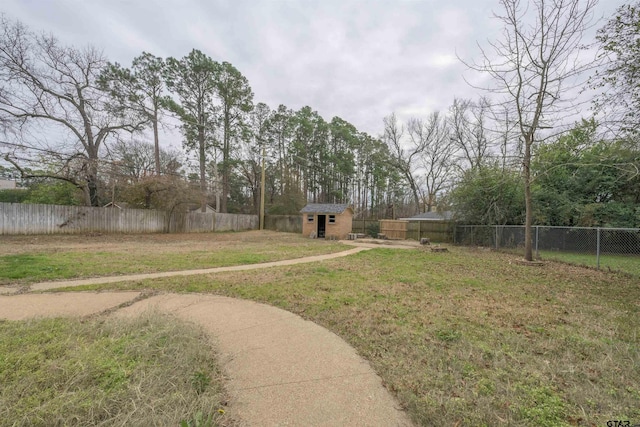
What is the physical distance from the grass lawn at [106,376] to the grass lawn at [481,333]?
159cm

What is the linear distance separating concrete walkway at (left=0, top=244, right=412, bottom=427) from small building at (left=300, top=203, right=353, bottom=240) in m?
15.5

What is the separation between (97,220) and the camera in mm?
16016

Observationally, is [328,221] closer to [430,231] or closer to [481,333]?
[430,231]

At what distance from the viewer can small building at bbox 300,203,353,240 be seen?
20.1 m

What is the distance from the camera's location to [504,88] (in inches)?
366

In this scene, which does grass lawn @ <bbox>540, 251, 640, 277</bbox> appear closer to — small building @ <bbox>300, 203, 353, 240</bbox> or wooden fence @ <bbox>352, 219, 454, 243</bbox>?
wooden fence @ <bbox>352, 219, 454, 243</bbox>

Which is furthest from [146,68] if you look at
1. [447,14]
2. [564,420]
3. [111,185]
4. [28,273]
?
[564,420]

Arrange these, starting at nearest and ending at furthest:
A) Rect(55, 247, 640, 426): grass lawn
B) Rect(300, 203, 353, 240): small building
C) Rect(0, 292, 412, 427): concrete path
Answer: Rect(0, 292, 412, 427): concrete path
Rect(55, 247, 640, 426): grass lawn
Rect(300, 203, 353, 240): small building

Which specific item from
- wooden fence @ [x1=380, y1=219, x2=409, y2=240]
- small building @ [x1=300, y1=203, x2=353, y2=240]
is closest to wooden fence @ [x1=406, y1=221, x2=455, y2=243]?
wooden fence @ [x1=380, y1=219, x2=409, y2=240]

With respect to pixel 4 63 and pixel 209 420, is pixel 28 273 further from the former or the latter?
pixel 4 63

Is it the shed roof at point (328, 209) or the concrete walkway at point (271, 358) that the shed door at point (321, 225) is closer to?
the shed roof at point (328, 209)

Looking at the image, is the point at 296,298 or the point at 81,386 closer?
the point at 81,386

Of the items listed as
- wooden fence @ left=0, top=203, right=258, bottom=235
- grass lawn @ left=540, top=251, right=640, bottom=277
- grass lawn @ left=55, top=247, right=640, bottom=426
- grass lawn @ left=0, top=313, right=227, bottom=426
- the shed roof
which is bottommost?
grass lawn @ left=540, top=251, right=640, bottom=277

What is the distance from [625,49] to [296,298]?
28.0 feet
